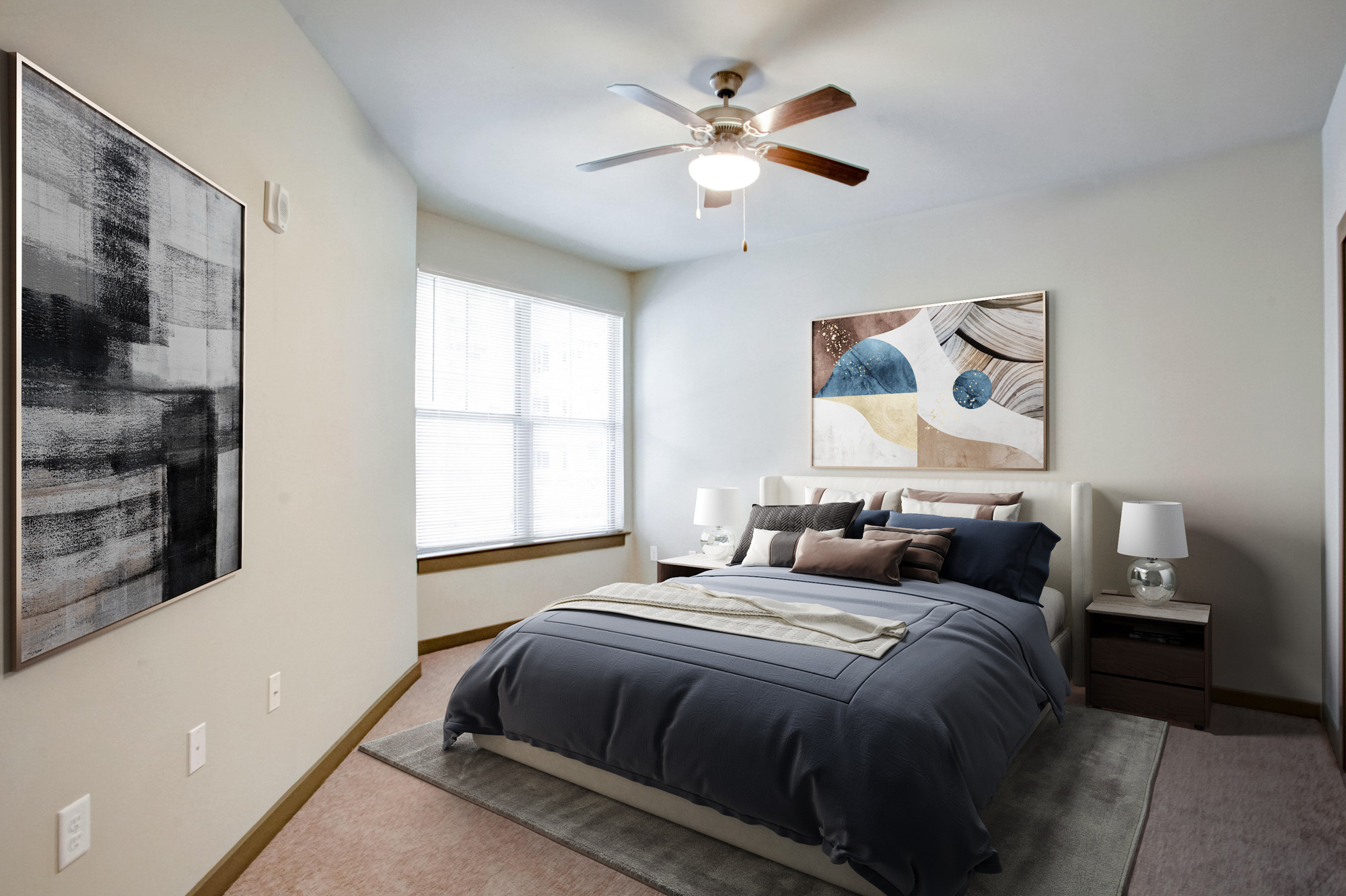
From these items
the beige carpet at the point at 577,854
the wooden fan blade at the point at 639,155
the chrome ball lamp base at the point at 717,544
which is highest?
the wooden fan blade at the point at 639,155

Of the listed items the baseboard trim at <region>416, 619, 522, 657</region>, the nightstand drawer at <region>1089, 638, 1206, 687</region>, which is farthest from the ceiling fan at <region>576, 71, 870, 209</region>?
the baseboard trim at <region>416, 619, 522, 657</region>

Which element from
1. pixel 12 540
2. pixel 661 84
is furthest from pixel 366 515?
pixel 661 84

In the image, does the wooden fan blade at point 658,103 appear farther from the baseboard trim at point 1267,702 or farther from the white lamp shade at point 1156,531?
the baseboard trim at point 1267,702

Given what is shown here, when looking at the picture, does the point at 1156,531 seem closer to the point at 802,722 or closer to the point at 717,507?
the point at 802,722

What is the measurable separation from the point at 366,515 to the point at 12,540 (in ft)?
6.42

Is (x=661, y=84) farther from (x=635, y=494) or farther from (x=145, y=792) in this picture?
(x=635, y=494)

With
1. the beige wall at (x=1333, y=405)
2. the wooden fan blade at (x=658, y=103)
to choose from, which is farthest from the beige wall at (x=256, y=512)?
the beige wall at (x=1333, y=405)

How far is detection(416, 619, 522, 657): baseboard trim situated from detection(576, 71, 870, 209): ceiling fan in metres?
2.91

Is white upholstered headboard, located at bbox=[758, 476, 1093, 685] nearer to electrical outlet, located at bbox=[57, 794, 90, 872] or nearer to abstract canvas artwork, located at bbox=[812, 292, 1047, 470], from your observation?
abstract canvas artwork, located at bbox=[812, 292, 1047, 470]

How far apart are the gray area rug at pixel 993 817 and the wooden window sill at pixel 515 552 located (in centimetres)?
142

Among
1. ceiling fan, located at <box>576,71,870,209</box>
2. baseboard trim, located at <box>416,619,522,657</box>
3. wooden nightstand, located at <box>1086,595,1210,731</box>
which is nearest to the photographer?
ceiling fan, located at <box>576,71,870,209</box>

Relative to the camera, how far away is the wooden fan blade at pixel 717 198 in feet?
10.2

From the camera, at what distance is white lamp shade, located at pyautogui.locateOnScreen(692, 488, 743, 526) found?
4.76 meters

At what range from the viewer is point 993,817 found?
92.0 inches
